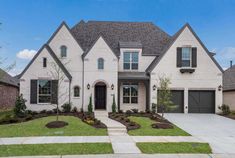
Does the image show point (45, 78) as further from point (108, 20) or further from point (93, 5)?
point (108, 20)

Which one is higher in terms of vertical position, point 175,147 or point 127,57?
point 127,57

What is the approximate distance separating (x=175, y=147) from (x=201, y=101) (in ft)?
45.2

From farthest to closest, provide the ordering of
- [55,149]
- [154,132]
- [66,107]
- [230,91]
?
[230,91] < [66,107] < [154,132] < [55,149]

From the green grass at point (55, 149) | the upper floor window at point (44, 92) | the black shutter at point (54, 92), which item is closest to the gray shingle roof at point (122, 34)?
the black shutter at point (54, 92)

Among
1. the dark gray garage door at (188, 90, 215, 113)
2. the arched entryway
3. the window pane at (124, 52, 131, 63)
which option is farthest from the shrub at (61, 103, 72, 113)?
the dark gray garage door at (188, 90, 215, 113)

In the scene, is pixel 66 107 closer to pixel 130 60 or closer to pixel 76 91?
pixel 76 91

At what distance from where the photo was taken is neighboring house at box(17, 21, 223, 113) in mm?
21266

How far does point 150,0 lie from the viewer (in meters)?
17.9

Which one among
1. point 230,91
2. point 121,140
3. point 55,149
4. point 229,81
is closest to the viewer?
point 55,149

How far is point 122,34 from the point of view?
26109 mm

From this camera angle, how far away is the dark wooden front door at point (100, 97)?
2295 centimetres

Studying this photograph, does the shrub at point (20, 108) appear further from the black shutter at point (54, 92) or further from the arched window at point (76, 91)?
the arched window at point (76, 91)

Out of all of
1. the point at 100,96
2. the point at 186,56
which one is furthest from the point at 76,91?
the point at 186,56

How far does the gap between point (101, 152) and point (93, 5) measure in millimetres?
12344
